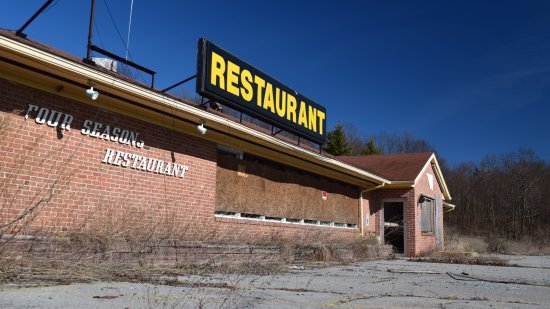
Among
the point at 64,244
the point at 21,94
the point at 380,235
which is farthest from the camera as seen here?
the point at 380,235

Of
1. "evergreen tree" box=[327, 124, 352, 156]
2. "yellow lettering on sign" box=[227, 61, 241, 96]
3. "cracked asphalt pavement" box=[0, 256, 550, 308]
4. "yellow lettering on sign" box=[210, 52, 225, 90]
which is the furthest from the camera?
"evergreen tree" box=[327, 124, 352, 156]

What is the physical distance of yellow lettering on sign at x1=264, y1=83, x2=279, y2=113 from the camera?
44.6ft

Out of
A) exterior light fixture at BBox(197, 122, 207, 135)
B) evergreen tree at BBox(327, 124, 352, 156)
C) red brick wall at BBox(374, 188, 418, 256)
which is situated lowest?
red brick wall at BBox(374, 188, 418, 256)

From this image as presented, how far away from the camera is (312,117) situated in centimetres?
1611

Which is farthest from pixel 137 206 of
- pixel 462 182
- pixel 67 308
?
pixel 462 182

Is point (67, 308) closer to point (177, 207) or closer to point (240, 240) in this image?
point (177, 207)

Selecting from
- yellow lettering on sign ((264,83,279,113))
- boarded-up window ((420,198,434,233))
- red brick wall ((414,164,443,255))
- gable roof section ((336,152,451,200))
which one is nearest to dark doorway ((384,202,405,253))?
red brick wall ((414,164,443,255))

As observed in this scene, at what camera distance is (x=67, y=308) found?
Result: 171 inches

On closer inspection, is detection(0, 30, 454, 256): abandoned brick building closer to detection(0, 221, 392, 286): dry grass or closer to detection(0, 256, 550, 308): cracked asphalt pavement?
detection(0, 221, 392, 286): dry grass

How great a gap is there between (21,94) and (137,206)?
9.98ft

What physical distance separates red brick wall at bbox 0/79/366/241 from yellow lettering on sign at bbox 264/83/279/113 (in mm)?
2286

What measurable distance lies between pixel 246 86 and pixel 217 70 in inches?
52.8

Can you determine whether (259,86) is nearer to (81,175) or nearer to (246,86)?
(246,86)

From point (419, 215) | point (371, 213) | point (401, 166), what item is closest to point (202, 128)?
point (371, 213)
